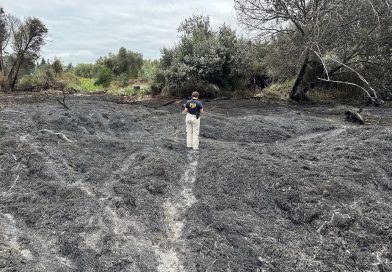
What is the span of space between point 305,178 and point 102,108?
896 centimetres

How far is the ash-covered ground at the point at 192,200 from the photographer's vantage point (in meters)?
5.11

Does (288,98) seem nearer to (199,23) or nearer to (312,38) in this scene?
(312,38)

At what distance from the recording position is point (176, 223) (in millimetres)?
6027

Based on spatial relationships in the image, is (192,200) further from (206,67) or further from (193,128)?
(206,67)

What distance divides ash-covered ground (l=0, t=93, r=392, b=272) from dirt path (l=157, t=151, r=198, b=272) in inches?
0.7

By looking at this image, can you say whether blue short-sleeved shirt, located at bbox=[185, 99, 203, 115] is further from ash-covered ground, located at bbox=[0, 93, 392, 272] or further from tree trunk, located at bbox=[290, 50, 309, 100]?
tree trunk, located at bbox=[290, 50, 309, 100]

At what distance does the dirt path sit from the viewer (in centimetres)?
502

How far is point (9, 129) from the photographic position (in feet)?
32.0

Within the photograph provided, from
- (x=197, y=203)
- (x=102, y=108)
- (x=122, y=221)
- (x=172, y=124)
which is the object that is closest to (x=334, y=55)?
(x=172, y=124)

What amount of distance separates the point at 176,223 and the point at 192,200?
823 mm

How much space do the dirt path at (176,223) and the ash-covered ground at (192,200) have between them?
0.02 m

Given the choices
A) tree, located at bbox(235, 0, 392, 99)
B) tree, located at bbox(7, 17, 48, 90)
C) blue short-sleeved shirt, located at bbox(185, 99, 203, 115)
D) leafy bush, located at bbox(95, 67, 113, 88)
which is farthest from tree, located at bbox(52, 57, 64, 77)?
blue short-sleeved shirt, located at bbox(185, 99, 203, 115)

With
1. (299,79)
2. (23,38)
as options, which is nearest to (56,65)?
(23,38)

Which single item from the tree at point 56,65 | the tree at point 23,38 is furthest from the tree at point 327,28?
the tree at point 56,65
